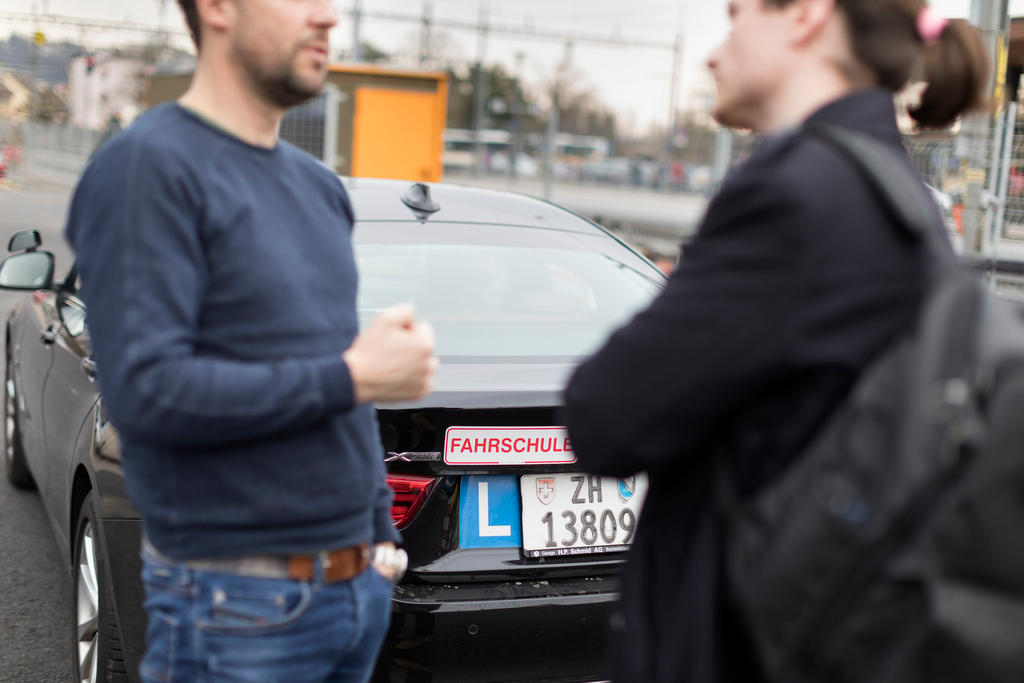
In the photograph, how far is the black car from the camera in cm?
259

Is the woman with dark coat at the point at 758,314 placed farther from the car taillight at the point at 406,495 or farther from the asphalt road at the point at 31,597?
the asphalt road at the point at 31,597

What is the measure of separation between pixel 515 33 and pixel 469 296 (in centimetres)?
3486

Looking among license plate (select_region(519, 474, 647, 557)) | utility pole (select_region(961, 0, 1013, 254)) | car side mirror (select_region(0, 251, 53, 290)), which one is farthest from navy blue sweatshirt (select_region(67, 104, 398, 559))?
utility pole (select_region(961, 0, 1013, 254))

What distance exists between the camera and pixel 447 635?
2.55 m

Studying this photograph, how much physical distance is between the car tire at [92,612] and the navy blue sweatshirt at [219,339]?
129cm

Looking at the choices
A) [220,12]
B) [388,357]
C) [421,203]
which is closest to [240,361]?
[388,357]

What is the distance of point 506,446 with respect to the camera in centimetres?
262

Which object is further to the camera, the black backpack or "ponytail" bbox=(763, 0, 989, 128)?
"ponytail" bbox=(763, 0, 989, 128)

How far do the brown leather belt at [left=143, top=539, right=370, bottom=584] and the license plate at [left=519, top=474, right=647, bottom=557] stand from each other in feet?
3.05

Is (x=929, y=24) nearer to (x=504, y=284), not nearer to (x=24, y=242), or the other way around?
(x=504, y=284)

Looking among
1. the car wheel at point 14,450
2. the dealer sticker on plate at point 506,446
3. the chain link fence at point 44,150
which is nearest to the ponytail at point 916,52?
the dealer sticker on plate at point 506,446

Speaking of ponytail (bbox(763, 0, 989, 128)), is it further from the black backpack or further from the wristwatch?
the wristwatch

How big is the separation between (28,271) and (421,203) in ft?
4.64

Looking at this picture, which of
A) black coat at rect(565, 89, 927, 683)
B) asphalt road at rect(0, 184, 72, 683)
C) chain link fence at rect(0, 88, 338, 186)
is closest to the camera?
black coat at rect(565, 89, 927, 683)
